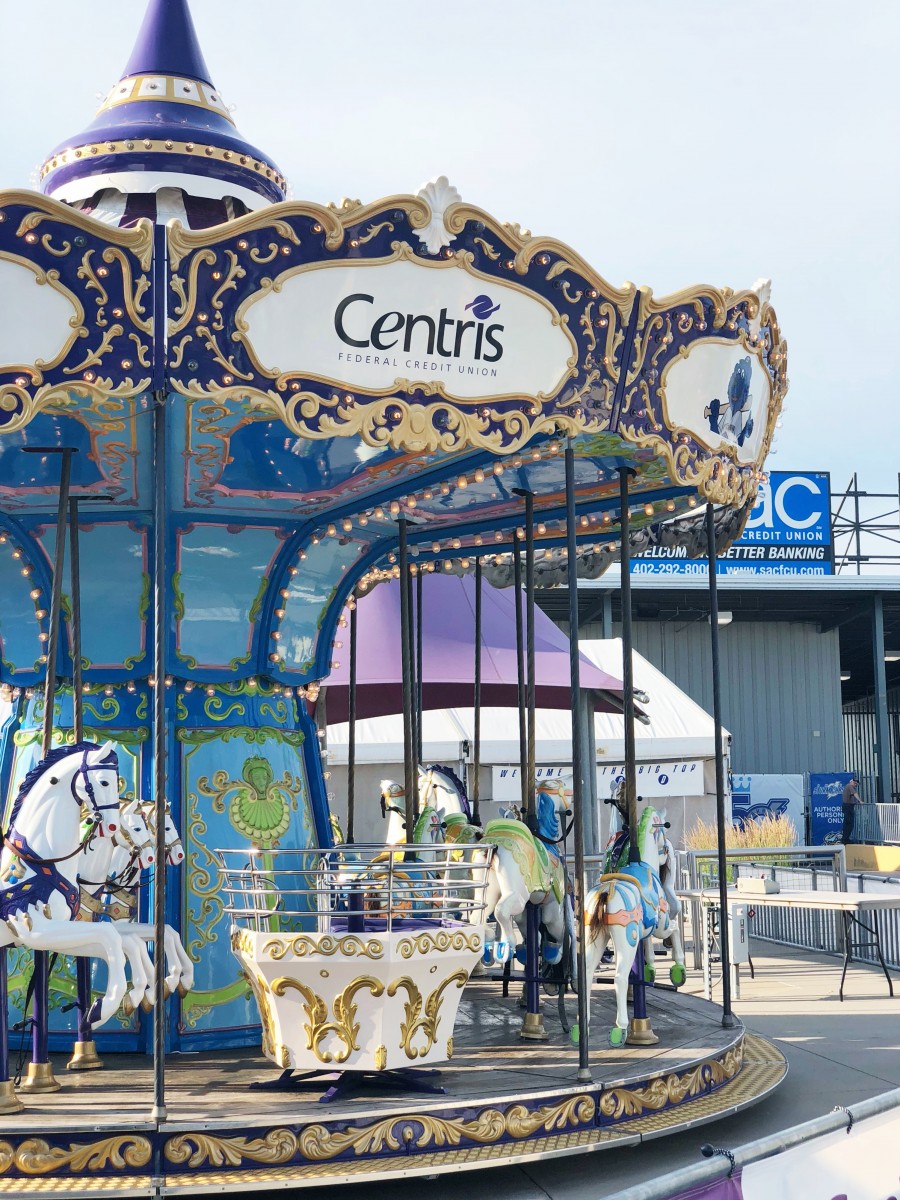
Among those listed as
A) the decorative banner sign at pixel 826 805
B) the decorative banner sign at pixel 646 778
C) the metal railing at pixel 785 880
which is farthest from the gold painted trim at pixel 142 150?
the decorative banner sign at pixel 826 805

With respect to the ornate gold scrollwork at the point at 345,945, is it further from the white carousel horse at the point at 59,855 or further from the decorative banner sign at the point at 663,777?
the decorative banner sign at the point at 663,777

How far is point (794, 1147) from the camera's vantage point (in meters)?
3.55

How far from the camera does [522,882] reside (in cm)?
751

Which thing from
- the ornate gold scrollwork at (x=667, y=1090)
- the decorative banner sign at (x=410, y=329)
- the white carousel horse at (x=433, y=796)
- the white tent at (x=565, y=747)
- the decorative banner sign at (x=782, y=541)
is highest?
the decorative banner sign at (x=782, y=541)

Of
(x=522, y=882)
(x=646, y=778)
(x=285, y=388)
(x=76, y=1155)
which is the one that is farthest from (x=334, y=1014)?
(x=646, y=778)

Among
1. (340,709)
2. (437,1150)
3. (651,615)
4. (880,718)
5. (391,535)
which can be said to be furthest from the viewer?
(651,615)

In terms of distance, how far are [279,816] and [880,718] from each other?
24.7 m

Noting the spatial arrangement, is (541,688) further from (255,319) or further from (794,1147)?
(794,1147)

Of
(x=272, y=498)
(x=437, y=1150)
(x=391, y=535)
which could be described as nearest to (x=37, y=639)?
(x=272, y=498)

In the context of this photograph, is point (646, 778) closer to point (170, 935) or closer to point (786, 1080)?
point (786, 1080)

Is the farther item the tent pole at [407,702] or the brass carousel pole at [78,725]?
the tent pole at [407,702]

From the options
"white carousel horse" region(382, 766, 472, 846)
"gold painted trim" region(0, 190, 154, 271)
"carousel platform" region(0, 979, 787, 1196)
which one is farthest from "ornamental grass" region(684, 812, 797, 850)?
"gold painted trim" region(0, 190, 154, 271)

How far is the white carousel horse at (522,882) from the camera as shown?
7469 millimetres

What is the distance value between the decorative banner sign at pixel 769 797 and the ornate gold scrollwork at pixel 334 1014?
2130cm
